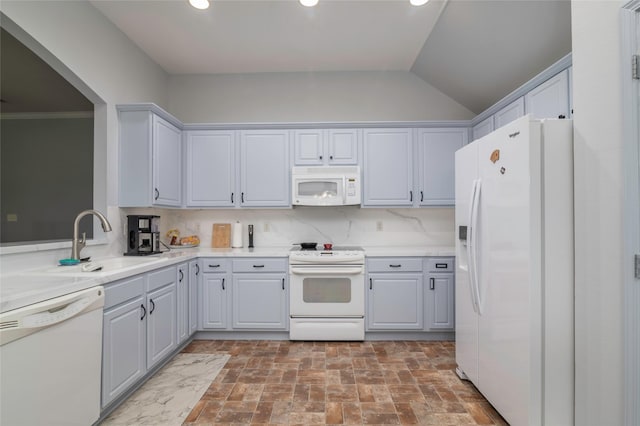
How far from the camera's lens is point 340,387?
229 centimetres

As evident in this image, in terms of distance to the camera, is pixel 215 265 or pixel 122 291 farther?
pixel 215 265

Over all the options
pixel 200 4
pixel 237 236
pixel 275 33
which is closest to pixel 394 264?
pixel 237 236

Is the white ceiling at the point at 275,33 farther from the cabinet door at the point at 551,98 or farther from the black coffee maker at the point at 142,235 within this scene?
the black coffee maker at the point at 142,235

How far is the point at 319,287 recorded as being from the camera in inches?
124

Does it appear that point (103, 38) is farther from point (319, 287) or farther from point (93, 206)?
point (319, 287)

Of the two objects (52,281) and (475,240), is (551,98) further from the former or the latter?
(52,281)

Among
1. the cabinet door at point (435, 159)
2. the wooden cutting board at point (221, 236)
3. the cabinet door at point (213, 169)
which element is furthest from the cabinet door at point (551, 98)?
the wooden cutting board at point (221, 236)

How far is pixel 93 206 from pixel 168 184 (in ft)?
2.23

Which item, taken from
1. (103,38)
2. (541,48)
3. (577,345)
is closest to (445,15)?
(541,48)

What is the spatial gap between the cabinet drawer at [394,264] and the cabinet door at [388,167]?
66 cm

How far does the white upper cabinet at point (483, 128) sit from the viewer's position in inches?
122

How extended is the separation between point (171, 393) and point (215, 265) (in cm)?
124

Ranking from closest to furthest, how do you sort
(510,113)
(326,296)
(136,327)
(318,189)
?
(136,327)
(510,113)
(326,296)
(318,189)

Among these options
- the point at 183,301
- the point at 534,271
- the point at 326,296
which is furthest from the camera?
the point at 326,296
